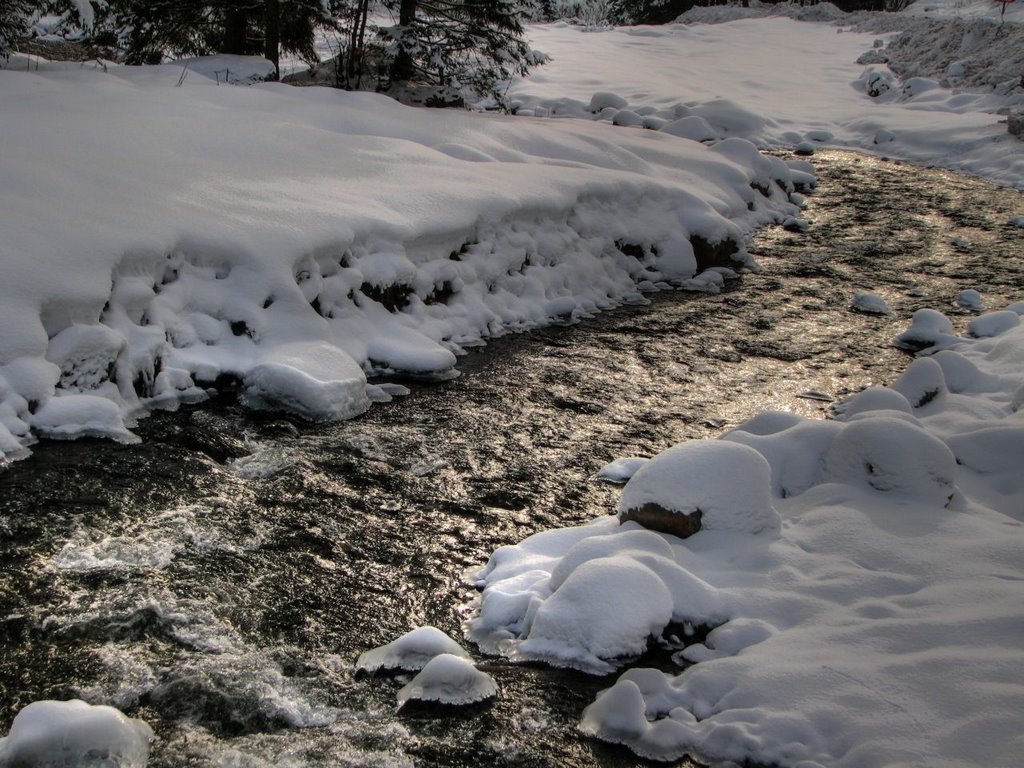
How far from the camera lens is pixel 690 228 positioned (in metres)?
9.05

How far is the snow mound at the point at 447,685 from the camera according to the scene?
9.73 ft

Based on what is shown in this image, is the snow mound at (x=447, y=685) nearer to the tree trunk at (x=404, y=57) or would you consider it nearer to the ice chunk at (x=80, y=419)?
the ice chunk at (x=80, y=419)

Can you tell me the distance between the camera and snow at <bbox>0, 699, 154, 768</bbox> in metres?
2.48

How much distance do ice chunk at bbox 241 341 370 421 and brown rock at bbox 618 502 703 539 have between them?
1980 mm

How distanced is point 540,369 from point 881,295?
3.65 meters

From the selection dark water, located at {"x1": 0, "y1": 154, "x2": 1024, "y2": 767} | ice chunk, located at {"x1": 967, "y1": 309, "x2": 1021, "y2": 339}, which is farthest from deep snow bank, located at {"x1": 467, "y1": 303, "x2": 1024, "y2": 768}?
ice chunk, located at {"x1": 967, "y1": 309, "x2": 1021, "y2": 339}

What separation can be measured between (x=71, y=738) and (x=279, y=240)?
3.88 metres

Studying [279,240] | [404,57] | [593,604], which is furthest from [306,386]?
[404,57]

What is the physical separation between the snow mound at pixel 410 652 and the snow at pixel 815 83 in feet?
38.6

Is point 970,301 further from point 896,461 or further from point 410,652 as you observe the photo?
point 410,652

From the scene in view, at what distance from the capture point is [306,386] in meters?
5.07

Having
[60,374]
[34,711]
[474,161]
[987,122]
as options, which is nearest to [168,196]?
[60,374]

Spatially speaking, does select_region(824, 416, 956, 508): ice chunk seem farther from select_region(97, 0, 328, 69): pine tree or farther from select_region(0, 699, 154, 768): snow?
select_region(97, 0, 328, 69): pine tree

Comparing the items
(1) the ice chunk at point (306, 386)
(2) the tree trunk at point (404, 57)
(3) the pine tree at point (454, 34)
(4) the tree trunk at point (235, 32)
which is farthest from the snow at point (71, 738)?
(4) the tree trunk at point (235, 32)
